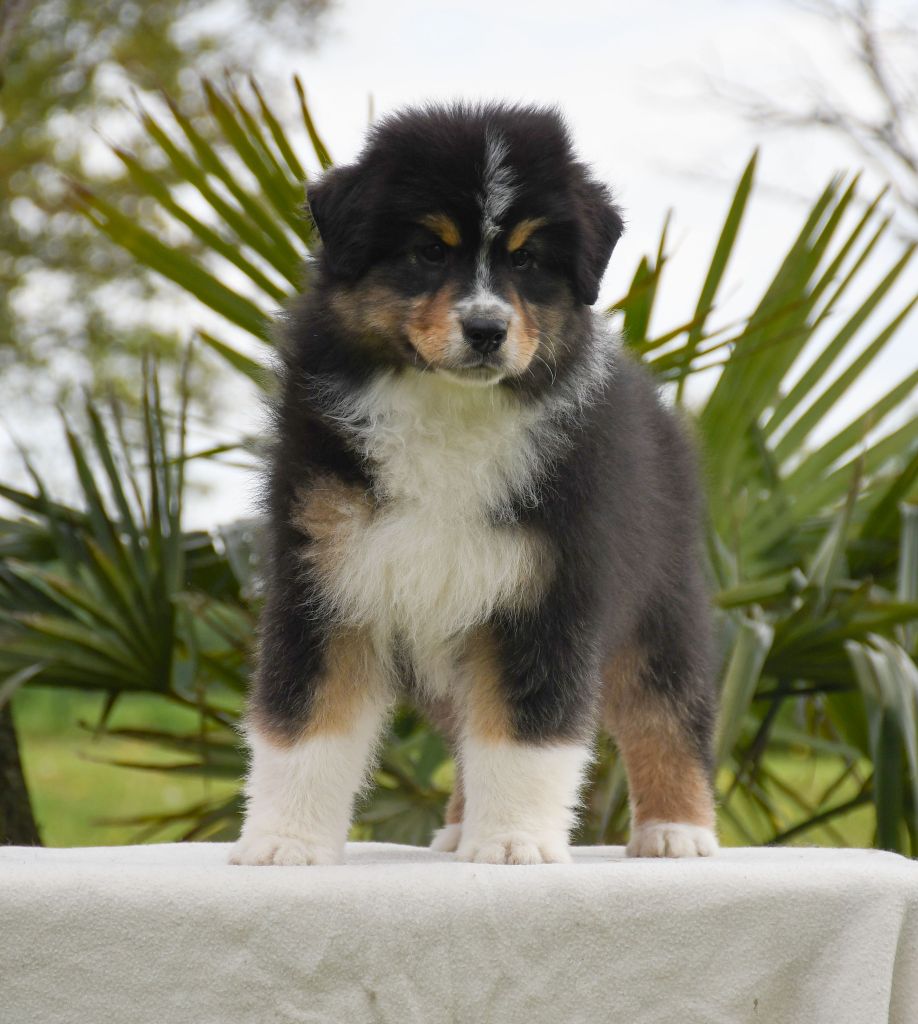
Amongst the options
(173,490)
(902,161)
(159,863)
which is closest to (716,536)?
(173,490)

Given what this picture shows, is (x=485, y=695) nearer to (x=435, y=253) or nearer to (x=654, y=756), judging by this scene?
(x=654, y=756)

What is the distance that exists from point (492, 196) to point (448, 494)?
2.16 ft

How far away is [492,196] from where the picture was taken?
117 inches

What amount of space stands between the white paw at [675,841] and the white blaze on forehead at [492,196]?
151 centimetres

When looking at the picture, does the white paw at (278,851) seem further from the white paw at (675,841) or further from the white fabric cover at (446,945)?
the white paw at (675,841)

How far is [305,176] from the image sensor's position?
16.1ft

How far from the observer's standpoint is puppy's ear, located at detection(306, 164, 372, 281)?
307cm

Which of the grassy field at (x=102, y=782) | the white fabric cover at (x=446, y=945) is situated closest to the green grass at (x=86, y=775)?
the grassy field at (x=102, y=782)

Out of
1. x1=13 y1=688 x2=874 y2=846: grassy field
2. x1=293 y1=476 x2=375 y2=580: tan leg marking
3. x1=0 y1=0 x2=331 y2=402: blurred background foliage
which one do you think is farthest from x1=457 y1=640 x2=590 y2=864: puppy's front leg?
x1=0 y1=0 x2=331 y2=402: blurred background foliage

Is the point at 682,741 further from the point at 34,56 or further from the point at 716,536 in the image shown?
the point at 34,56

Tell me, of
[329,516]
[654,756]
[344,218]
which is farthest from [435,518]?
[654,756]

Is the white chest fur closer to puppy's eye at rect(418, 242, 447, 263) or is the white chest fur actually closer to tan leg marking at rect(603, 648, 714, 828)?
puppy's eye at rect(418, 242, 447, 263)

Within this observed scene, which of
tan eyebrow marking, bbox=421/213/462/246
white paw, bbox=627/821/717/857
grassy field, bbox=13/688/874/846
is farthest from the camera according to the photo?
grassy field, bbox=13/688/874/846

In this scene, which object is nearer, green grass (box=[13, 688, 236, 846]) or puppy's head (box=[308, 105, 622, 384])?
puppy's head (box=[308, 105, 622, 384])
